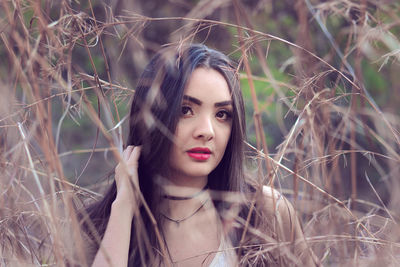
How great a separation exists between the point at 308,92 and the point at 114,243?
43 cm

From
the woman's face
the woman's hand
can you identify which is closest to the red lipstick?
the woman's face

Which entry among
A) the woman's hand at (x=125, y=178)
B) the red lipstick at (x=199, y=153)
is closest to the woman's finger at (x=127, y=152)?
the woman's hand at (x=125, y=178)

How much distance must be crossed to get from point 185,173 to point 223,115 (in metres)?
0.14

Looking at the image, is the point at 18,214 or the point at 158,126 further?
the point at 158,126

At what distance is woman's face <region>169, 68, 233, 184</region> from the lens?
0.99 meters

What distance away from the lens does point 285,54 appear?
3.17 m

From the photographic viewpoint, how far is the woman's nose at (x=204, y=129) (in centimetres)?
98

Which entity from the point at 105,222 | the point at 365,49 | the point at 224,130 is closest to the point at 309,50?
the point at 365,49

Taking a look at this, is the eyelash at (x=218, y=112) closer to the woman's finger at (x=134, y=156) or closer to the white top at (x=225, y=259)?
the woman's finger at (x=134, y=156)

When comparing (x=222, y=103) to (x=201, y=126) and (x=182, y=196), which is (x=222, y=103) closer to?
(x=201, y=126)

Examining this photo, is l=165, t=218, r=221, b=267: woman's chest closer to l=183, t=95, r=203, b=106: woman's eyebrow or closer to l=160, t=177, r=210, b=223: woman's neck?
l=160, t=177, r=210, b=223: woman's neck

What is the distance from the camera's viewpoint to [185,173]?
103 centimetres

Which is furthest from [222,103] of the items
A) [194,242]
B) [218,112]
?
[194,242]

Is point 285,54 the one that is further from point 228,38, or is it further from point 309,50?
point 309,50
